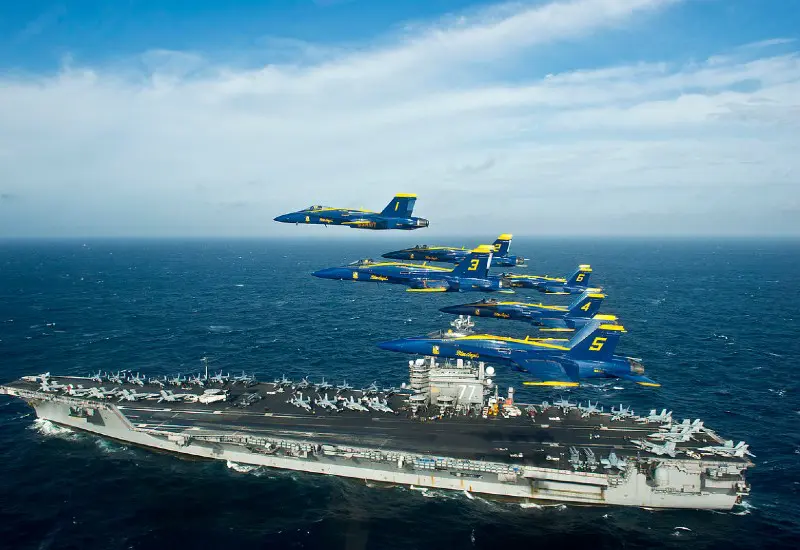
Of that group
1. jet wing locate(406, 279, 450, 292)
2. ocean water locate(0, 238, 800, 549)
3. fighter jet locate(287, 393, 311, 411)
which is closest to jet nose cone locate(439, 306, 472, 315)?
jet wing locate(406, 279, 450, 292)

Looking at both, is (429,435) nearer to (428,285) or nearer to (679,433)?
(428,285)

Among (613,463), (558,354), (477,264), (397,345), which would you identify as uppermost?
(477,264)

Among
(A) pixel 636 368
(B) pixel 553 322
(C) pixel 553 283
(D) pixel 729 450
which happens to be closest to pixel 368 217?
(B) pixel 553 322

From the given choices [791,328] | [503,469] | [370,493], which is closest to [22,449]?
[370,493]

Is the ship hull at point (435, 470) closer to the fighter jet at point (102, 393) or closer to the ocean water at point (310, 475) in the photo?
the ocean water at point (310, 475)

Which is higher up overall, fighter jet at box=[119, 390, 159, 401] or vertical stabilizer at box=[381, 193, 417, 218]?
vertical stabilizer at box=[381, 193, 417, 218]

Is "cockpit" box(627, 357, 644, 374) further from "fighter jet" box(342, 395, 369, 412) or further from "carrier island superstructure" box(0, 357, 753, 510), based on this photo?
"fighter jet" box(342, 395, 369, 412)
